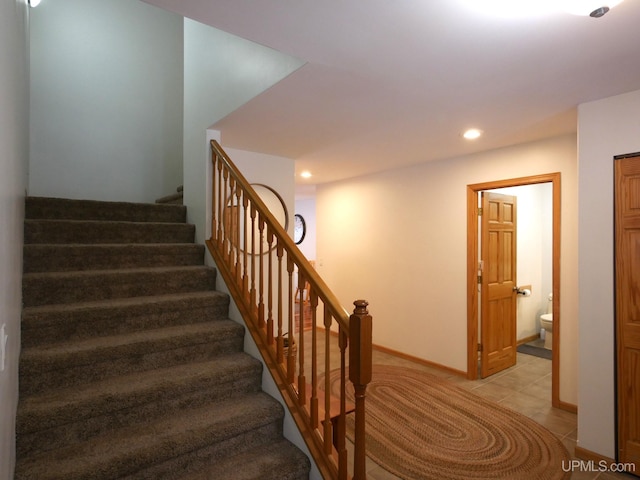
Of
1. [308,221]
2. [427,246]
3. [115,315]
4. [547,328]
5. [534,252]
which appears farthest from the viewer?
[308,221]

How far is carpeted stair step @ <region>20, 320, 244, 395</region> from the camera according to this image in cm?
162

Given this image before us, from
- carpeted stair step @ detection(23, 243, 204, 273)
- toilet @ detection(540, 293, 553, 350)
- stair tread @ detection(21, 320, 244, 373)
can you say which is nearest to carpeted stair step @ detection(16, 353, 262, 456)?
stair tread @ detection(21, 320, 244, 373)

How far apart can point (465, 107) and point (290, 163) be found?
6.35ft

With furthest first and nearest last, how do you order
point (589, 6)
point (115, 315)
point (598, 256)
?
point (598, 256)
point (115, 315)
point (589, 6)

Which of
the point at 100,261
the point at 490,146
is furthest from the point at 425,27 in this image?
the point at 100,261

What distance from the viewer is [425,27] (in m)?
1.45

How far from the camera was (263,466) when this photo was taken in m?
1.63

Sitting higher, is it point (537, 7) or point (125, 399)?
point (537, 7)

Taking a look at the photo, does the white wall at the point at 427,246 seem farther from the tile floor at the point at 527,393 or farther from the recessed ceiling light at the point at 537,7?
the recessed ceiling light at the point at 537,7

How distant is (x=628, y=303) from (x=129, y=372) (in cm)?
288

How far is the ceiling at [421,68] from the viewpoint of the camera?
139cm

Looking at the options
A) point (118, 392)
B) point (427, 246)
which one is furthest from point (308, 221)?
point (118, 392)

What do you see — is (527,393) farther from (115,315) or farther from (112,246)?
(112,246)

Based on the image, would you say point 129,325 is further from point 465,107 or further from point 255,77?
point 465,107
